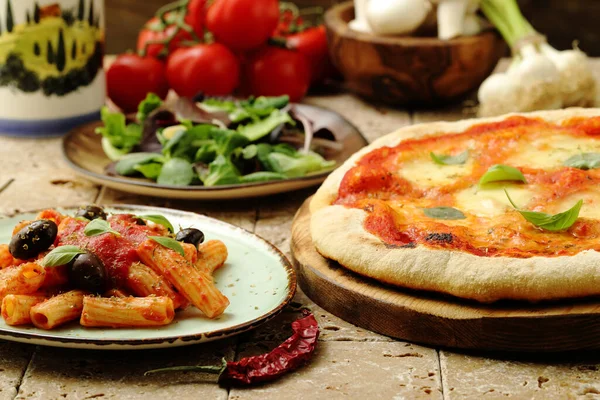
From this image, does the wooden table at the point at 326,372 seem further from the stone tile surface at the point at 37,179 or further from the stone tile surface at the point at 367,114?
the stone tile surface at the point at 367,114

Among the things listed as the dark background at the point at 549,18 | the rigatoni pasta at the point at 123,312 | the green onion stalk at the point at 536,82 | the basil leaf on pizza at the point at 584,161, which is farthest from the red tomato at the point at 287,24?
the rigatoni pasta at the point at 123,312

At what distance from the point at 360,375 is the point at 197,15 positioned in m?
2.62

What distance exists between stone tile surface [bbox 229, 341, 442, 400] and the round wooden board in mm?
58

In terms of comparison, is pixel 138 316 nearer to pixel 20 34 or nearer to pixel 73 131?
pixel 73 131

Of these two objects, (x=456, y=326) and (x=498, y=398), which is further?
(x=456, y=326)

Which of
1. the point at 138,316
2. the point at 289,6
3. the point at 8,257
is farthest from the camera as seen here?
the point at 289,6

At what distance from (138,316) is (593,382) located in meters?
0.92

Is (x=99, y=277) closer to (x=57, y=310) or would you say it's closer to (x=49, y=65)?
(x=57, y=310)

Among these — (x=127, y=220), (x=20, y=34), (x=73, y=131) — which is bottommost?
(x=73, y=131)

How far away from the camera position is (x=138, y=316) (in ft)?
6.18

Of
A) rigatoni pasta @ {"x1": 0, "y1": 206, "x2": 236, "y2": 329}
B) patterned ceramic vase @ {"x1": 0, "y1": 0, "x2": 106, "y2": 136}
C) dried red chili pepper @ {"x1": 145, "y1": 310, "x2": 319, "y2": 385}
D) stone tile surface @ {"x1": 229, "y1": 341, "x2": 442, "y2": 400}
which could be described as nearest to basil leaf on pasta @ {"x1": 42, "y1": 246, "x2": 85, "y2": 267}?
rigatoni pasta @ {"x1": 0, "y1": 206, "x2": 236, "y2": 329}

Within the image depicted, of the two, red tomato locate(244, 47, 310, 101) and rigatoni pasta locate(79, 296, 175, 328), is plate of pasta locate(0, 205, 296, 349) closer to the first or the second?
rigatoni pasta locate(79, 296, 175, 328)

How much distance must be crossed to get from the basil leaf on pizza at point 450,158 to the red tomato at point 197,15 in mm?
1852

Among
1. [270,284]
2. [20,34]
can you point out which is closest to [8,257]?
[270,284]
